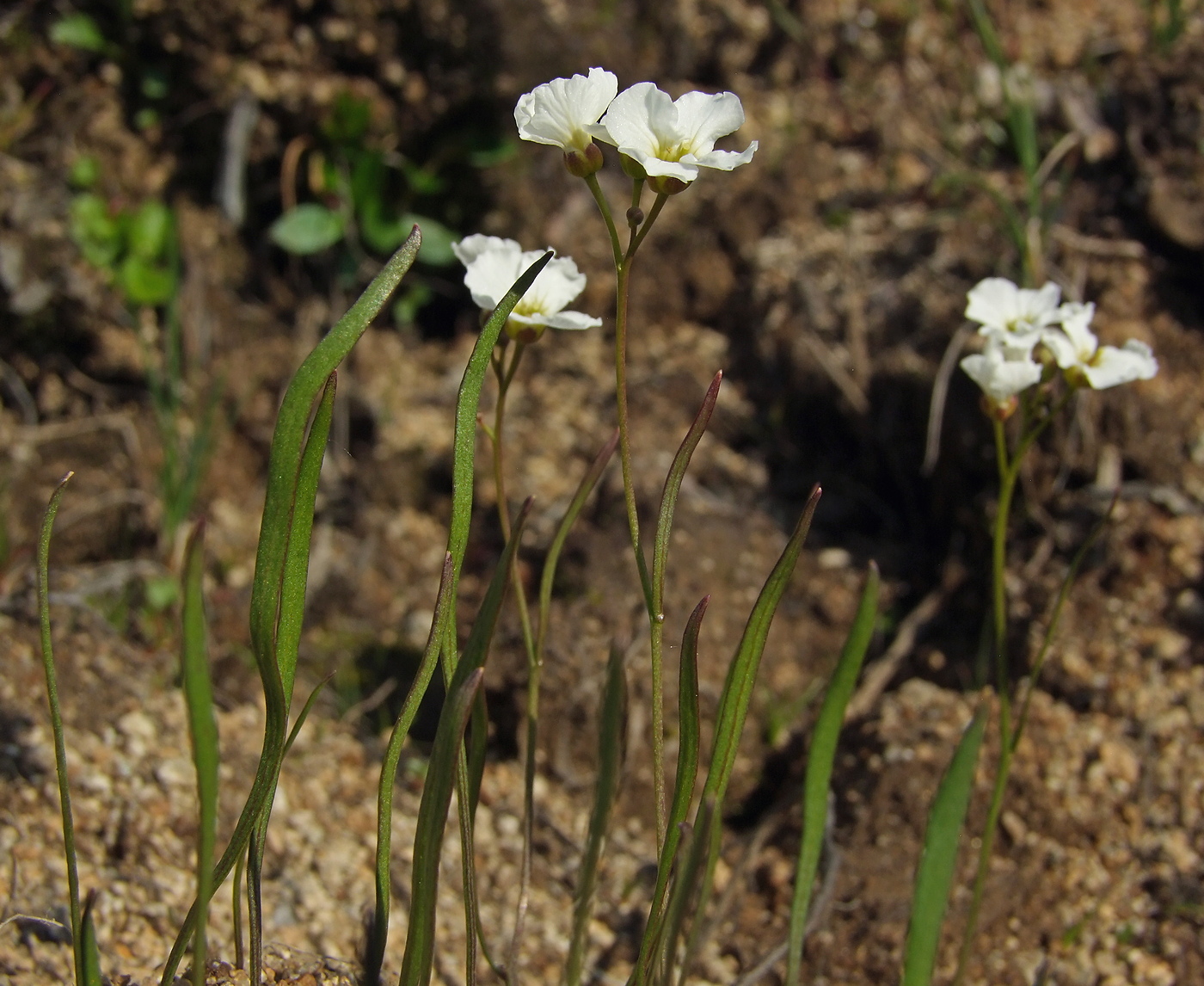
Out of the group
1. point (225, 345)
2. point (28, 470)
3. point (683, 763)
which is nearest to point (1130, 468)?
point (683, 763)

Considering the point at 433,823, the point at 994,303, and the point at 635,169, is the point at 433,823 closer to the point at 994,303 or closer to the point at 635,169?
the point at 635,169

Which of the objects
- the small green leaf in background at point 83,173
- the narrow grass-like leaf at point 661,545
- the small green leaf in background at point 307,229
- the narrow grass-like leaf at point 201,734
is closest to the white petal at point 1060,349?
the narrow grass-like leaf at point 661,545

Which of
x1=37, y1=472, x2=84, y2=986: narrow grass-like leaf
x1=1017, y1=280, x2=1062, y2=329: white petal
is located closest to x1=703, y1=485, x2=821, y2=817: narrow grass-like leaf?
x1=1017, y1=280, x2=1062, y2=329: white petal

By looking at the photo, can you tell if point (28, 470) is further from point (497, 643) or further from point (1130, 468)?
point (1130, 468)

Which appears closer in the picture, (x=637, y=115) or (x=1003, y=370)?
(x=637, y=115)

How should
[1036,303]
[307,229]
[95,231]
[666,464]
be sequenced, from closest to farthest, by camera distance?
1. [1036,303]
2. [666,464]
3. [95,231]
4. [307,229]

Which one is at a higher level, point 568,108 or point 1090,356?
point 568,108

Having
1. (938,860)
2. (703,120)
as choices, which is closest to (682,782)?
(938,860)
